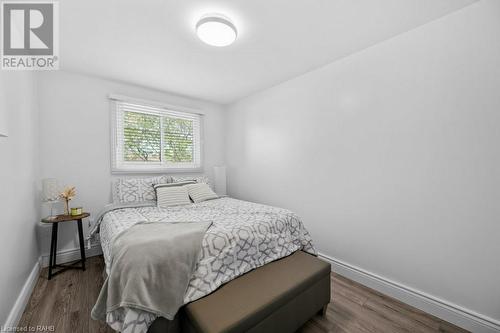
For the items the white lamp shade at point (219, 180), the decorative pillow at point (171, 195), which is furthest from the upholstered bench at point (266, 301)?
the white lamp shade at point (219, 180)

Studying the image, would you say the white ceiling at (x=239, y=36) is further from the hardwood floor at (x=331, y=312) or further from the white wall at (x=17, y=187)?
the hardwood floor at (x=331, y=312)

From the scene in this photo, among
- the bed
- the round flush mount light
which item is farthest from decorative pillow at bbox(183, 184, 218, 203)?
the round flush mount light

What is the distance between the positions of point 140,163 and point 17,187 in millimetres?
1476

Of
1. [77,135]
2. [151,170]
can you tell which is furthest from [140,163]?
[77,135]

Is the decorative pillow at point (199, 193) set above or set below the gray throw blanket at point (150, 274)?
above

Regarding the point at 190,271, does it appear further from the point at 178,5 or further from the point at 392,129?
the point at 392,129

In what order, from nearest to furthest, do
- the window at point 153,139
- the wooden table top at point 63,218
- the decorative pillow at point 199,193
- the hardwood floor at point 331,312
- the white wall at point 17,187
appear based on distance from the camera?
the white wall at point 17,187 < the hardwood floor at point 331,312 < the wooden table top at point 63,218 < the decorative pillow at point 199,193 < the window at point 153,139

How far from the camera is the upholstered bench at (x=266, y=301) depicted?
1114 mm

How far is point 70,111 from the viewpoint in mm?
2570

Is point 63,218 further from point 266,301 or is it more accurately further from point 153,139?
point 266,301

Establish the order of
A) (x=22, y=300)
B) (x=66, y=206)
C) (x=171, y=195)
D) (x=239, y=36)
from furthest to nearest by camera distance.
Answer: (x=171, y=195) → (x=66, y=206) → (x=239, y=36) → (x=22, y=300)

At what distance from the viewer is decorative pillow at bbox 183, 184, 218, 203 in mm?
2816

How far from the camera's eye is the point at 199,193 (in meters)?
2.87

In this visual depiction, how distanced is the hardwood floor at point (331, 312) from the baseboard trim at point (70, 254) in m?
0.34
